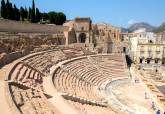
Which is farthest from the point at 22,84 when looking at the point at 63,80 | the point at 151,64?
the point at 151,64

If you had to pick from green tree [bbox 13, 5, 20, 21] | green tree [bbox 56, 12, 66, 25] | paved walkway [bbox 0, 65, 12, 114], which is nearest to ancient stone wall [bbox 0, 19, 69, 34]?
green tree [bbox 13, 5, 20, 21]

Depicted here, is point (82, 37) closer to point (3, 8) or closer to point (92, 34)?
point (92, 34)

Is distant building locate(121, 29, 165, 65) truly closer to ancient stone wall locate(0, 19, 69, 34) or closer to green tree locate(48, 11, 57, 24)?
ancient stone wall locate(0, 19, 69, 34)

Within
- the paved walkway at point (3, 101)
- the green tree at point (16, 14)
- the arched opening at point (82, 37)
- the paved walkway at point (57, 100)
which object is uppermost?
the green tree at point (16, 14)

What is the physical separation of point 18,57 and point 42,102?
959 centimetres

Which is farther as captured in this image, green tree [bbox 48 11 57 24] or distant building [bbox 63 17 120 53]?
green tree [bbox 48 11 57 24]

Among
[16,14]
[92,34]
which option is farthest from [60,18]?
[16,14]

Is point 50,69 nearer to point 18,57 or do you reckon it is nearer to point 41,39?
point 18,57

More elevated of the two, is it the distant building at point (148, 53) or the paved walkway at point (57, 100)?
the distant building at point (148, 53)

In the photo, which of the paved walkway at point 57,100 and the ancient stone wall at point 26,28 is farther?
the ancient stone wall at point 26,28

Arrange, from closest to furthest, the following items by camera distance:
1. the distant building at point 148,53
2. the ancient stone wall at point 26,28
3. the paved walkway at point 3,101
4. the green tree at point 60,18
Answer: the paved walkway at point 3,101 < the ancient stone wall at point 26,28 < the distant building at point 148,53 < the green tree at point 60,18

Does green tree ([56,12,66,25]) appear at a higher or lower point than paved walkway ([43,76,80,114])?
higher

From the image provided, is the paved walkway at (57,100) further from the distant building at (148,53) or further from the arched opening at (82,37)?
the distant building at (148,53)

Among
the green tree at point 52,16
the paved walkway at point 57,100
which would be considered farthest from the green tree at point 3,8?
the paved walkway at point 57,100
